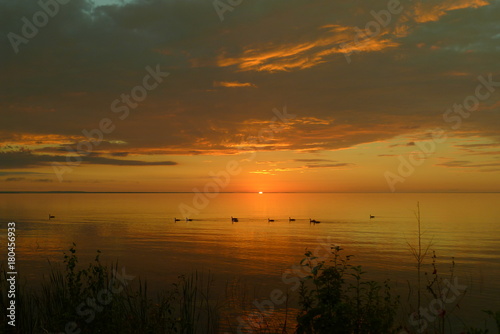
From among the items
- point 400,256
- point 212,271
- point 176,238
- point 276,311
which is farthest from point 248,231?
point 276,311

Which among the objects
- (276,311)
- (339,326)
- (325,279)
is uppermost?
(325,279)

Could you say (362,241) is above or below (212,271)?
above

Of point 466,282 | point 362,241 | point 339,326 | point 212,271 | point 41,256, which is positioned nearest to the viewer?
point 339,326

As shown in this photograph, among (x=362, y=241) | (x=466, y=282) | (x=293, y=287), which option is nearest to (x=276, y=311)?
(x=293, y=287)

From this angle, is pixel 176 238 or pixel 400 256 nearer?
pixel 400 256

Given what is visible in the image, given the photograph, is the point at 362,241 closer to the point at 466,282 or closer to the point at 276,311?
the point at 466,282

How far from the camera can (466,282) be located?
78.9 ft

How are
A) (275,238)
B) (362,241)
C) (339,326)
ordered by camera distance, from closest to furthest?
(339,326)
(362,241)
(275,238)

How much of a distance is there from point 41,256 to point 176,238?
58.1 feet

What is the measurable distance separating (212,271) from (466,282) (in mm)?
15564

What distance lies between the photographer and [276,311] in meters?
17.0

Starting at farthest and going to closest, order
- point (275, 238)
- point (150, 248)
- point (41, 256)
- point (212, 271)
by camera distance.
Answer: point (275, 238), point (150, 248), point (41, 256), point (212, 271)

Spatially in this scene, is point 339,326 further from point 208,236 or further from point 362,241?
point 208,236

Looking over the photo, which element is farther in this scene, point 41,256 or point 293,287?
point 41,256
